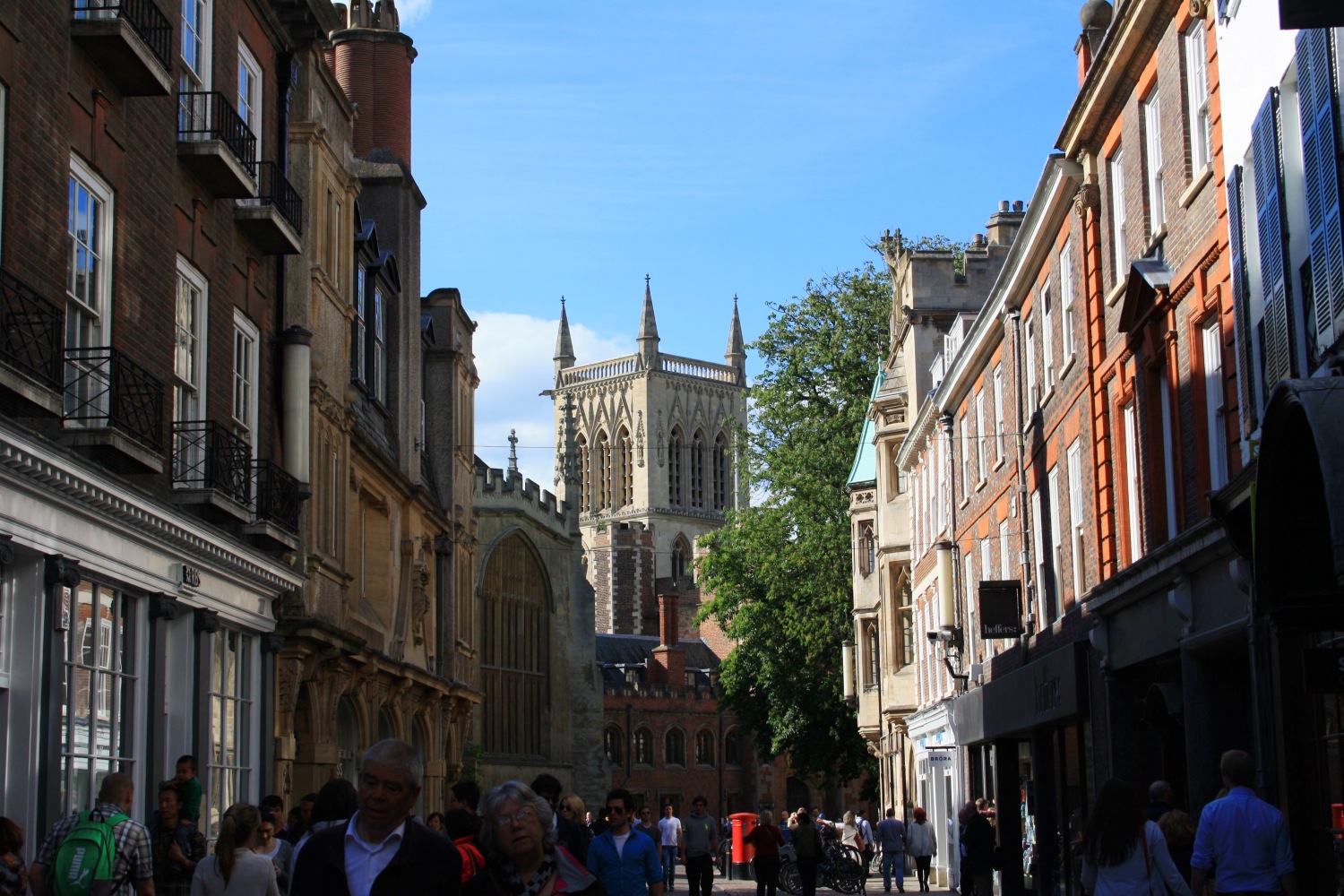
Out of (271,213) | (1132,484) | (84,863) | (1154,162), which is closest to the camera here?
(84,863)

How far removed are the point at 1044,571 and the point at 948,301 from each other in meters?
13.9

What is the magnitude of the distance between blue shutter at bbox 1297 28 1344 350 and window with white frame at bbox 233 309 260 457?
10.8m

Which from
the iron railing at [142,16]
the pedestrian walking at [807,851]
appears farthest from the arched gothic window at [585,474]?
the iron railing at [142,16]

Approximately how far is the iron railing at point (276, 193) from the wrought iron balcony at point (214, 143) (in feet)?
1.87

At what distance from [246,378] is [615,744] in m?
72.0

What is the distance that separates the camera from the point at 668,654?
94750mm

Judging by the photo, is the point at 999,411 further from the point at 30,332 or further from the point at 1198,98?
the point at 30,332

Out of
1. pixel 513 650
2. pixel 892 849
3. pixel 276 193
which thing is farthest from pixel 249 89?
pixel 513 650

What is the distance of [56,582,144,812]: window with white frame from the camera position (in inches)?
509

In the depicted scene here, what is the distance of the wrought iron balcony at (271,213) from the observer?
59.9 feet

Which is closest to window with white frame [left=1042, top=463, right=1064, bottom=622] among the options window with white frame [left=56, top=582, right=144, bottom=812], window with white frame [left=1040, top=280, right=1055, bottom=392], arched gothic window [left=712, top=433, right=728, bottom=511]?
window with white frame [left=1040, top=280, right=1055, bottom=392]

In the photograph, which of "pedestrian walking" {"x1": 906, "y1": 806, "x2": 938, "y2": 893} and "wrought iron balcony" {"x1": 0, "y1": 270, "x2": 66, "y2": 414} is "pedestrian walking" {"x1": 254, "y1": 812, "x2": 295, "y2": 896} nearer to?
"wrought iron balcony" {"x1": 0, "y1": 270, "x2": 66, "y2": 414}

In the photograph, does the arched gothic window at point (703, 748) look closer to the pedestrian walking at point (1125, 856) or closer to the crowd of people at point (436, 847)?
the crowd of people at point (436, 847)

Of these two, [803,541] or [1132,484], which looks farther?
[803,541]
